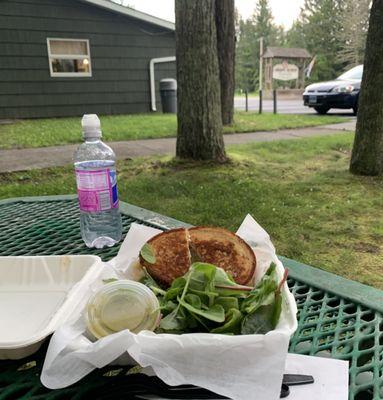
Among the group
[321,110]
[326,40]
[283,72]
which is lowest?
[321,110]

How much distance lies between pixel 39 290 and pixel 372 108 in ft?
12.7

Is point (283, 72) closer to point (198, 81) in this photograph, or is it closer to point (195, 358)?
point (198, 81)

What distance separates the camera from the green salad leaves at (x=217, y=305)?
63 centimetres

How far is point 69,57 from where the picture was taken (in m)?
10.8

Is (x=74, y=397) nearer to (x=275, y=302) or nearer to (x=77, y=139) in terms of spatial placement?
(x=275, y=302)

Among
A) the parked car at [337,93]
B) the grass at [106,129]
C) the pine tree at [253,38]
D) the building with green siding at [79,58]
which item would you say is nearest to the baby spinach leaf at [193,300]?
the grass at [106,129]

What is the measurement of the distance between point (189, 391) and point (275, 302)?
0.62 feet

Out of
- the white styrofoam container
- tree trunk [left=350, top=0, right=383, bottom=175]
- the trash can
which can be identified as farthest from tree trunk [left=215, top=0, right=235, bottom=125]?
the white styrofoam container

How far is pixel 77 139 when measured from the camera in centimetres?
705

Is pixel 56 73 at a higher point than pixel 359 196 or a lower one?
higher

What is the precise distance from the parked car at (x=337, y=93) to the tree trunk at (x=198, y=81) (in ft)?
25.8

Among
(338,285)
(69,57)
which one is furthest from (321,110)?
(338,285)

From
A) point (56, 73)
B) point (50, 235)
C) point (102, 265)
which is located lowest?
point (50, 235)

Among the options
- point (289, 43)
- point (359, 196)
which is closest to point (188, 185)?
point (359, 196)
